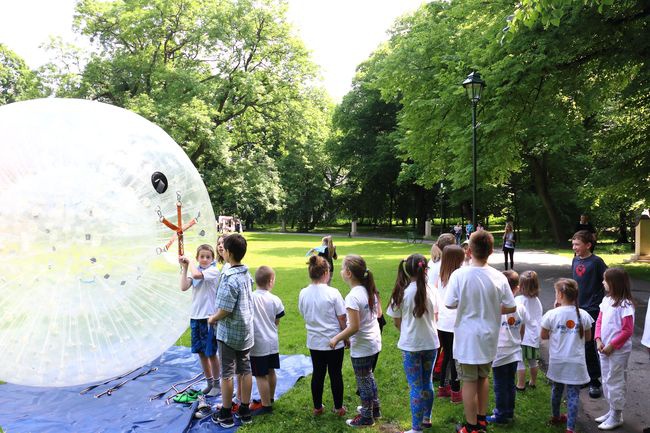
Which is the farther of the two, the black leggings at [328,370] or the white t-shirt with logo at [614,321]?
the black leggings at [328,370]

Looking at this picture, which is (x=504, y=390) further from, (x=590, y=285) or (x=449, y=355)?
(x=590, y=285)

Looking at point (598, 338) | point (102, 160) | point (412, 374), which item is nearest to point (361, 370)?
point (412, 374)

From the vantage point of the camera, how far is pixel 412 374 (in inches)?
174

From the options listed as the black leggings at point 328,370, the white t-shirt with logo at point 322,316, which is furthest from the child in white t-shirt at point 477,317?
the black leggings at point 328,370

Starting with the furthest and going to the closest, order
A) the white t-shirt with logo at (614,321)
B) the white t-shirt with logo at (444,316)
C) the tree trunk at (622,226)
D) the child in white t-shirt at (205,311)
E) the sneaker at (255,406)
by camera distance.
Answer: the tree trunk at (622,226) → the child in white t-shirt at (205,311) → the white t-shirt with logo at (444,316) → the sneaker at (255,406) → the white t-shirt with logo at (614,321)

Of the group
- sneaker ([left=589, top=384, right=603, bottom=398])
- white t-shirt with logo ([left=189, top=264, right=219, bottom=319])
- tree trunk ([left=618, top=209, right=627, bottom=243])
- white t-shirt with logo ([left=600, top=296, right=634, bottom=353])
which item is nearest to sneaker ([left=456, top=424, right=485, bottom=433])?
white t-shirt with logo ([left=600, top=296, right=634, bottom=353])

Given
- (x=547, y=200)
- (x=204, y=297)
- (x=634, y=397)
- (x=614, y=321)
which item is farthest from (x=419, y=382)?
(x=547, y=200)

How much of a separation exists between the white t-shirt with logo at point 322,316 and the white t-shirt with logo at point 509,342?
1631 mm

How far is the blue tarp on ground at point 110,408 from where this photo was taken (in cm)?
474

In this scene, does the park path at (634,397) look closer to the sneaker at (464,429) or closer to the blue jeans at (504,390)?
the blue jeans at (504,390)

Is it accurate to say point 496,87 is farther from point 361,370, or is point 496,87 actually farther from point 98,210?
point 98,210

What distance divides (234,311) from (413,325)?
1.79 m

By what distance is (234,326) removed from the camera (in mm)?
Result: 4613

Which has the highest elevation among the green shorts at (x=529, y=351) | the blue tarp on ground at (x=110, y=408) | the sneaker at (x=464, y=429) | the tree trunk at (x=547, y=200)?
the tree trunk at (x=547, y=200)
